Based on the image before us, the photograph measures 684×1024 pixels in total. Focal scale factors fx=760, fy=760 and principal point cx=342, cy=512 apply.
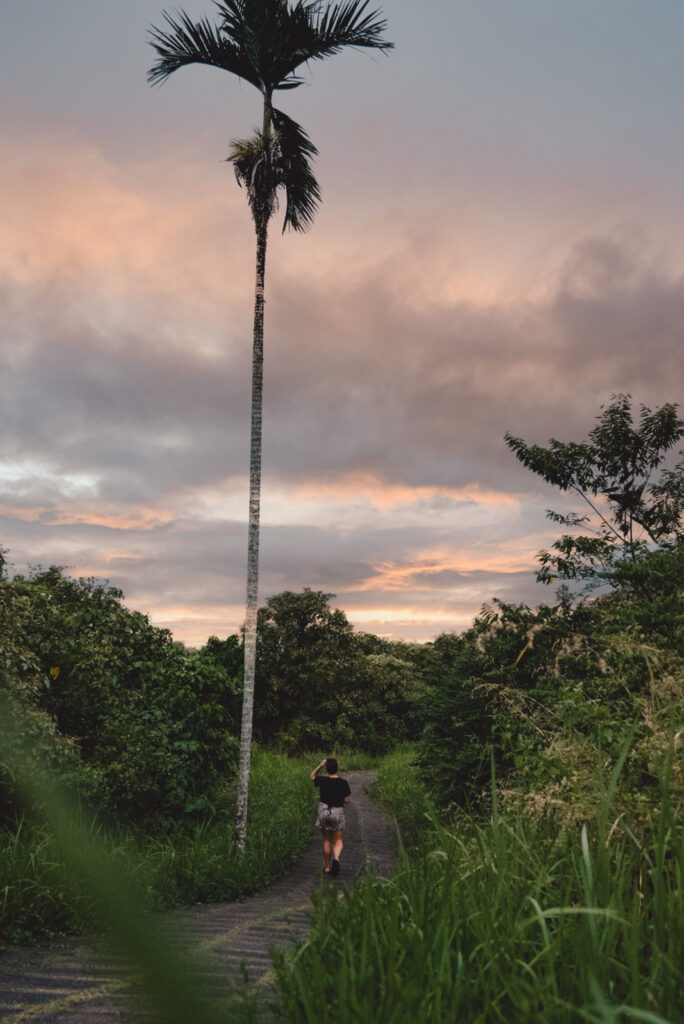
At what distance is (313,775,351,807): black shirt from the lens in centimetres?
1263

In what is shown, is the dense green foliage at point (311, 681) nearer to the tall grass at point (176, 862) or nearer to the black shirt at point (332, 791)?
the tall grass at point (176, 862)

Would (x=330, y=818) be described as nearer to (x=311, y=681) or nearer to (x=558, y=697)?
(x=558, y=697)

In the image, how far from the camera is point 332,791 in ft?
41.7

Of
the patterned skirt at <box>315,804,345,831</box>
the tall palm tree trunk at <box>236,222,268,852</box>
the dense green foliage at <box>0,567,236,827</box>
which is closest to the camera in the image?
the dense green foliage at <box>0,567,236,827</box>

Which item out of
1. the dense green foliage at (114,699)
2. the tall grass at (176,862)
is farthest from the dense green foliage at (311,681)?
the dense green foliage at (114,699)

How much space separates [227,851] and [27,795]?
12925 millimetres

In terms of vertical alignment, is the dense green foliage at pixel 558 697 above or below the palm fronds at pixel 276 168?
below

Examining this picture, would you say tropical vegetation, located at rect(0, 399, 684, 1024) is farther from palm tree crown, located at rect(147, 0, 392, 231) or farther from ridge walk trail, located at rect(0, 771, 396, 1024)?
palm tree crown, located at rect(147, 0, 392, 231)

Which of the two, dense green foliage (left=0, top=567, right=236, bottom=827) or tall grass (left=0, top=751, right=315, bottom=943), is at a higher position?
Result: dense green foliage (left=0, top=567, right=236, bottom=827)

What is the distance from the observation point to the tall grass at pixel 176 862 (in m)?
7.57

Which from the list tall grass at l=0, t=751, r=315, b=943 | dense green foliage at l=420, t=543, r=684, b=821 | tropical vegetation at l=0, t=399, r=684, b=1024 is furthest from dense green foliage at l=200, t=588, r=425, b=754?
dense green foliage at l=420, t=543, r=684, b=821

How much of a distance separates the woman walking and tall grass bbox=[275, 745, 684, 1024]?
30.6 ft

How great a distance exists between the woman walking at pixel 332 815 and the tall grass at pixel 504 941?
30.6 feet

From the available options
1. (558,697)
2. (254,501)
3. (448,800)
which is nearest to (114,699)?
(254,501)
